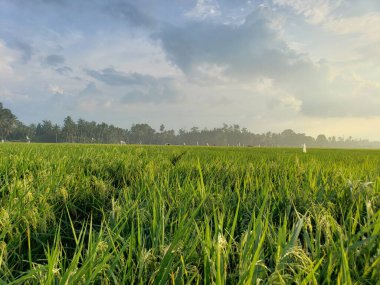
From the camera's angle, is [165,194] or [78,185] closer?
[165,194]

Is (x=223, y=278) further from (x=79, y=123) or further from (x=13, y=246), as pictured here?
(x=79, y=123)

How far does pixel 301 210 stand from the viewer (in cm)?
227

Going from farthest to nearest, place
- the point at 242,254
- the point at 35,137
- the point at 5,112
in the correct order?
the point at 35,137 < the point at 5,112 < the point at 242,254

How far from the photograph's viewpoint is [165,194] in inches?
97.0

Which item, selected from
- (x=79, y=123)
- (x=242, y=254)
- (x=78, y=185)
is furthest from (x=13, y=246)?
(x=79, y=123)

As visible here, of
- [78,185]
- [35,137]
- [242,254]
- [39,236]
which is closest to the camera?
[242,254]

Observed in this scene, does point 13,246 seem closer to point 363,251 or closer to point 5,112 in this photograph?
point 363,251

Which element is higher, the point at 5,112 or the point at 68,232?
the point at 5,112

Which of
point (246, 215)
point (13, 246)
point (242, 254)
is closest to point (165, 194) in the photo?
point (246, 215)

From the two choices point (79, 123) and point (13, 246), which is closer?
point (13, 246)

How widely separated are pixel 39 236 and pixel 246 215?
4.31 feet

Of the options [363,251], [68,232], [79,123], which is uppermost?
[79,123]

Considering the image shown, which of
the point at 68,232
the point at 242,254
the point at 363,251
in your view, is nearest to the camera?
the point at 242,254

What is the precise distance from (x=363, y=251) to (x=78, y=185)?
260 cm
